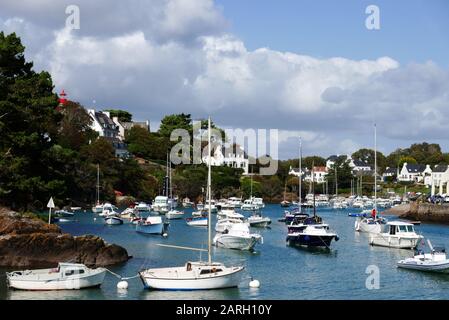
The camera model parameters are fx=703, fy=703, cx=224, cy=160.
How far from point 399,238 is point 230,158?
11159 cm

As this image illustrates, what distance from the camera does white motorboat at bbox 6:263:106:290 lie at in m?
36.5

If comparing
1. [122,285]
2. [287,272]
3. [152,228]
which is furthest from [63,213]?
[122,285]

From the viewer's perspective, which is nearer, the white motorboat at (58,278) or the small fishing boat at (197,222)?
the white motorboat at (58,278)

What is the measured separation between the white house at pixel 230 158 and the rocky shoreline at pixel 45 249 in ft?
379

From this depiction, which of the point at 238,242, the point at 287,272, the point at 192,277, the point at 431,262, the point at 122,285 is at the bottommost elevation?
the point at 287,272

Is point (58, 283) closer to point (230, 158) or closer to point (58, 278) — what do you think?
point (58, 278)

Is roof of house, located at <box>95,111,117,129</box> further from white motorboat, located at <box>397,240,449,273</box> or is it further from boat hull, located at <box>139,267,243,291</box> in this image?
boat hull, located at <box>139,267,243,291</box>

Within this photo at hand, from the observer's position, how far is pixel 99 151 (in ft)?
443

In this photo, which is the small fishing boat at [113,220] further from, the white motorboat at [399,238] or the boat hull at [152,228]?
the white motorboat at [399,238]

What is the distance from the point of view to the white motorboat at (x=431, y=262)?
46.0m

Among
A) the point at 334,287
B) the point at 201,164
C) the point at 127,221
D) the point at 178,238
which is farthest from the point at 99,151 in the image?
the point at 334,287

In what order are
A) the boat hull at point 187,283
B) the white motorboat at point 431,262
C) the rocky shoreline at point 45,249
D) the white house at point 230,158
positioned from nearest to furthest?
1. the boat hull at point 187,283
2. the rocky shoreline at point 45,249
3. the white motorboat at point 431,262
4. the white house at point 230,158

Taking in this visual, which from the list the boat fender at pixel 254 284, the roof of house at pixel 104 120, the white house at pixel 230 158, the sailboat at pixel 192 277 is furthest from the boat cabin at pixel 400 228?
the roof of house at pixel 104 120

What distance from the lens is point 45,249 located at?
45.6m
